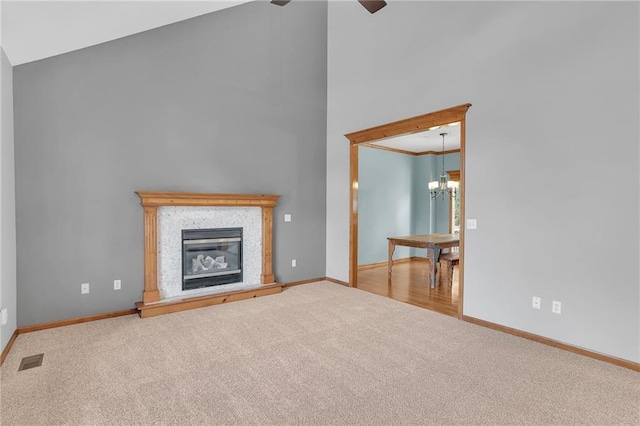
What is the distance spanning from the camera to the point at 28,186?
10.6ft

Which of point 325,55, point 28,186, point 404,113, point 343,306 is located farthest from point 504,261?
point 28,186

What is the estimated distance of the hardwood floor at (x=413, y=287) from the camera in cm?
428

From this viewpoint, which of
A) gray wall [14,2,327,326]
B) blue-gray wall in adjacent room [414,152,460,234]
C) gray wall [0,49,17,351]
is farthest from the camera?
blue-gray wall in adjacent room [414,152,460,234]

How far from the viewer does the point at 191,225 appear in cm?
419

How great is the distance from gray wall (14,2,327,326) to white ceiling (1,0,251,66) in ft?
1.00

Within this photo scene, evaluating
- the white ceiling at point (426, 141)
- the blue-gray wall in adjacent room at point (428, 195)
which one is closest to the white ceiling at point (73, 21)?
the white ceiling at point (426, 141)

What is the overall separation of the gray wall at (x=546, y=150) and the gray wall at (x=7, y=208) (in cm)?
414

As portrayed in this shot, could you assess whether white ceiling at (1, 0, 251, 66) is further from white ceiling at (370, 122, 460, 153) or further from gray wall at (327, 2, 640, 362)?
white ceiling at (370, 122, 460, 153)

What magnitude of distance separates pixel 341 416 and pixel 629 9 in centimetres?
366

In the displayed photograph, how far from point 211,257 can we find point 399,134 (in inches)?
118

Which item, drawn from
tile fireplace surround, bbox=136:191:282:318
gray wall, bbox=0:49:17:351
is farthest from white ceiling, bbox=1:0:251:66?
tile fireplace surround, bbox=136:191:282:318

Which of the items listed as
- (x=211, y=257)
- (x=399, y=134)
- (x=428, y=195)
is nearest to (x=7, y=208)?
(x=211, y=257)

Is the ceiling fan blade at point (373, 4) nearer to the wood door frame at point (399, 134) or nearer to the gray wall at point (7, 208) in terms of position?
the wood door frame at point (399, 134)

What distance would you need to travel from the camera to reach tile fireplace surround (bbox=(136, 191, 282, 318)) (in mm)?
3824
